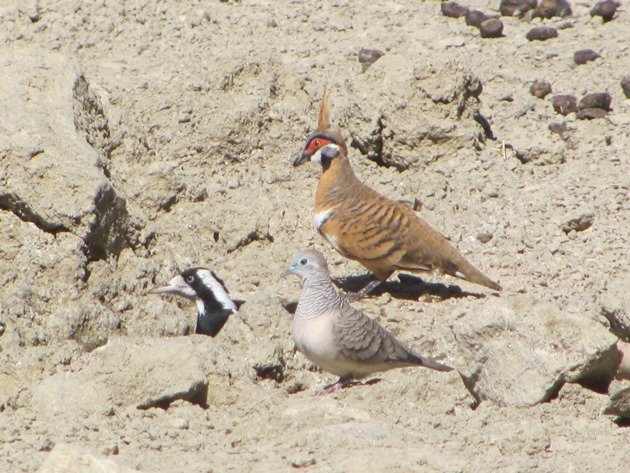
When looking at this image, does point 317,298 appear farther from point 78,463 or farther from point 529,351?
point 78,463

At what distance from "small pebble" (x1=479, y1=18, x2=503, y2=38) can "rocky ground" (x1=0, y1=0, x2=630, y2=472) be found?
3cm

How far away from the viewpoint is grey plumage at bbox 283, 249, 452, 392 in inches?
280

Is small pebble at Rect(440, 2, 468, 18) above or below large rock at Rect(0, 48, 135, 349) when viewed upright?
above

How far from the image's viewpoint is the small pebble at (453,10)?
37.5 feet

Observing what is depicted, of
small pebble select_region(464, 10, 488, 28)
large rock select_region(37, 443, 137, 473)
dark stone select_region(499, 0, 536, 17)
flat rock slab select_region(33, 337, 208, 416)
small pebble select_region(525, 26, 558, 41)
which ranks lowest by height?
flat rock slab select_region(33, 337, 208, 416)

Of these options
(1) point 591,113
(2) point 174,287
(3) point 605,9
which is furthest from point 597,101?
(2) point 174,287

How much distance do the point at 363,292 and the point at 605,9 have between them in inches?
157

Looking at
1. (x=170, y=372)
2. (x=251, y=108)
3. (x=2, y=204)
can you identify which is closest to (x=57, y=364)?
(x=170, y=372)

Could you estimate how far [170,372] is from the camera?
6.58 meters

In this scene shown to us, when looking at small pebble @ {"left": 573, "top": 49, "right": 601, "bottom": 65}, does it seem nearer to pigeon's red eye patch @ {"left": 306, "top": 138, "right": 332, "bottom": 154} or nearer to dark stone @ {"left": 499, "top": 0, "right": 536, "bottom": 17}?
dark stone @ {"left": 499, "top": 0, "right": 536, "bottom": 17}

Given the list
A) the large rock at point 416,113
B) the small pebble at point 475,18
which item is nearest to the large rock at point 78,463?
the large rock at point 416,113

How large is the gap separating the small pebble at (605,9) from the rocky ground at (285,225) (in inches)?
3.4

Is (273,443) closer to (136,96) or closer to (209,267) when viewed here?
(209,267)

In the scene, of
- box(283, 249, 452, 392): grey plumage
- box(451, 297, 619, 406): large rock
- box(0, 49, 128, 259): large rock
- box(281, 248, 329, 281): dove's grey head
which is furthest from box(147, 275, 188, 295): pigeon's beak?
box(451, 297, 619, 406): large rock
